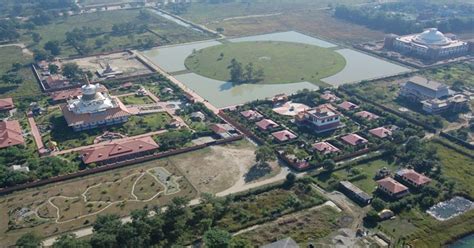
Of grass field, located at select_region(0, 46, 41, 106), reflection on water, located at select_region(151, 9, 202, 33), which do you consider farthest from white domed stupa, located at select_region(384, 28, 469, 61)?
grass field, located at select_region(0, 46, 41, 106)

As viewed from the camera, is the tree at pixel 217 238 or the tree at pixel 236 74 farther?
the tree at pixel 236 74

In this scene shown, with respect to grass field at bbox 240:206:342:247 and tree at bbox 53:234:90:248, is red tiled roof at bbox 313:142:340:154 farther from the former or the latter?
tree at bbox 53:234:90:248

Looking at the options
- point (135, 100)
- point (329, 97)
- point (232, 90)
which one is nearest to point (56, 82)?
point (135, 100)

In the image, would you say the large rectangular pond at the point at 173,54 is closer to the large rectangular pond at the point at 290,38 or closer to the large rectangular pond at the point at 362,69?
the large rectangular pond at the point at 290,38

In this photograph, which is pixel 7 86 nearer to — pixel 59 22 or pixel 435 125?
pixel 59 22

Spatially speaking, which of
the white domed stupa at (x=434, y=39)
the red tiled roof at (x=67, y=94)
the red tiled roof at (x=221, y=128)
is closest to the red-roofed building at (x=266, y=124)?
the red tiled roof at (x=221, y=128)

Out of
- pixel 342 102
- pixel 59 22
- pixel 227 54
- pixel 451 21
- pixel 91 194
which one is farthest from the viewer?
pixel 59 22

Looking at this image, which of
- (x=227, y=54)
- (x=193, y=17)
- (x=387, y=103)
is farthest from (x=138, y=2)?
(x=387, y=103)
